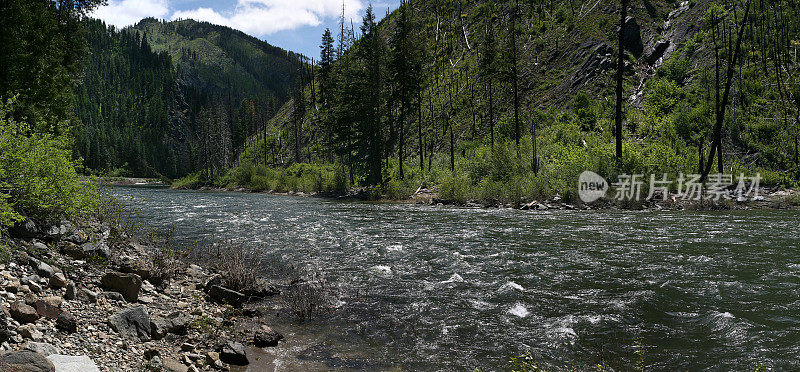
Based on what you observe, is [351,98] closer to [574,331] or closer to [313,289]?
[313,289]

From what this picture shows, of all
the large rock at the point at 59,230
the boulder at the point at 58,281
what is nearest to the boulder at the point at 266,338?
the boulder at the point at 58,281

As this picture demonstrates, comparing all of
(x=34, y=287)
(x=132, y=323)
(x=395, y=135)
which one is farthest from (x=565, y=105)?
(x=34, y=287)

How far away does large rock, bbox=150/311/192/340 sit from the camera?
22.6 ft

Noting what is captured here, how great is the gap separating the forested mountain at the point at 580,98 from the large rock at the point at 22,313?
2689cm

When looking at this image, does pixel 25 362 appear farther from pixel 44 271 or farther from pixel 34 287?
pixel 44 271

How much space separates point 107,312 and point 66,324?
3.46 ft

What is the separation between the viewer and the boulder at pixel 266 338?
736 cm

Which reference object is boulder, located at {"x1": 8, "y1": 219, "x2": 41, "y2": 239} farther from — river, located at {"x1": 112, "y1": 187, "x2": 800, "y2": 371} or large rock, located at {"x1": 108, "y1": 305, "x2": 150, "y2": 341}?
river, located at {"x1": 112, "y1": 187, "x2": 800, "y2": 371}

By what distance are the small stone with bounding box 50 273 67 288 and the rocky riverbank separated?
0.05ft

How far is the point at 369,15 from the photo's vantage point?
5459 cm

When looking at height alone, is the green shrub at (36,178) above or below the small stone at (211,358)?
above

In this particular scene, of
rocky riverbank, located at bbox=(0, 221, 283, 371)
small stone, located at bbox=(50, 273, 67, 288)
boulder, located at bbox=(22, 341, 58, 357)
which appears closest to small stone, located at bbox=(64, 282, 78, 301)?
rocky riverbank, located at bbox=(0, 221, 283, 371)

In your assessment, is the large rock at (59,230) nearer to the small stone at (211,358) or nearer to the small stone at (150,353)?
the small stone at (150,353)

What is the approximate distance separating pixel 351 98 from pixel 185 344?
140 ft
